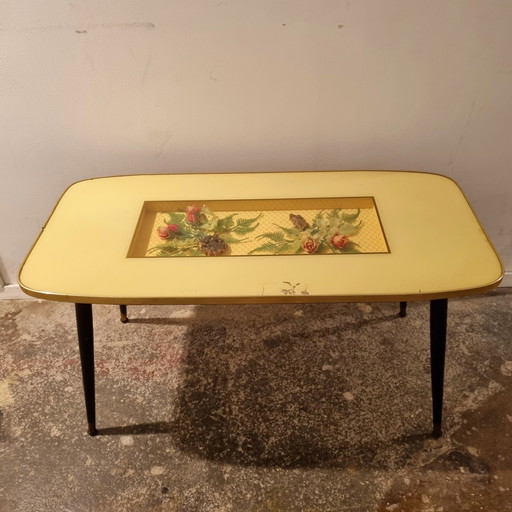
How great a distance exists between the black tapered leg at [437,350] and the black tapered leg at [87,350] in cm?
81

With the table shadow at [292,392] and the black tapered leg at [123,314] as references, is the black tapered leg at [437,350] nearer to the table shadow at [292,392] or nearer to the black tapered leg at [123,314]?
the table shadow at [292,392]

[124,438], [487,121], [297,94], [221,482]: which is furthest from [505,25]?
[124,438]

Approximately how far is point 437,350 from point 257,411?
1.81ft

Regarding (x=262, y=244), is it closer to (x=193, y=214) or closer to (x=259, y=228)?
(x=259, y=228)

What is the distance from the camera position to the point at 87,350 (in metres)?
1.17

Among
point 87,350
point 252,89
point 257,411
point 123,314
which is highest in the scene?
point 252,89

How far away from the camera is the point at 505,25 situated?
4.09 feet

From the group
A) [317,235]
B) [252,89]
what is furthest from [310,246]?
[252,89]

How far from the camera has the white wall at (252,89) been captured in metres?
1.24

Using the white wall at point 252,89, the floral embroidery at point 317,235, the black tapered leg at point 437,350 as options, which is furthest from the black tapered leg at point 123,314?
the black tapered leg at point 437,350

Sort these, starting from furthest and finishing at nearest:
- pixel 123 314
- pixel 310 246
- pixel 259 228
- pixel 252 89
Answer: pixel 123 314 → pixel 252 89 → pixel 259 228 → pixel 310 246

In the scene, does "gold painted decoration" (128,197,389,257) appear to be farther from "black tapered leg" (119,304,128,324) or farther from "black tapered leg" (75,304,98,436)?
"black tapered leg" (119,304,128,324)

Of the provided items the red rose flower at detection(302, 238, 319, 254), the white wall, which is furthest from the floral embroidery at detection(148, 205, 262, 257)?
the white wall

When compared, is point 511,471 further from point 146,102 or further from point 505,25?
point 146,102
